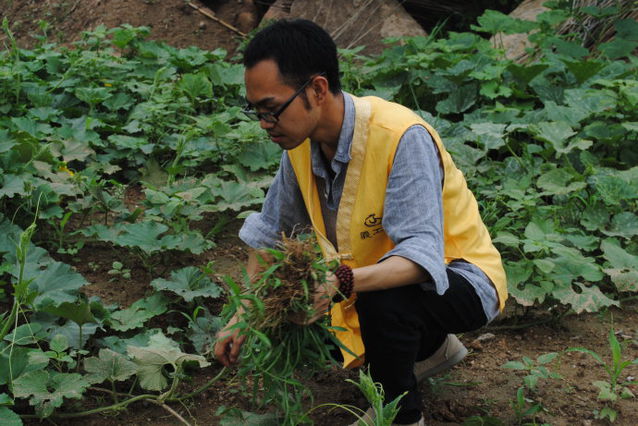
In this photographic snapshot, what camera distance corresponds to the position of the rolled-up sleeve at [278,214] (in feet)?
8.45

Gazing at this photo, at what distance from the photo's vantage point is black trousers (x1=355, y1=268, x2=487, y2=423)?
2254mm

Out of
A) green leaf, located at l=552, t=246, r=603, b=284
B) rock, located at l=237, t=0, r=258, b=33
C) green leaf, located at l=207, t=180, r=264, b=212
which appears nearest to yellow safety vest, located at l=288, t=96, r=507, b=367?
green leaf, located at l=552, t=246, r=603, b=284

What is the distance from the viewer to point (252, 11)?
694 centimetres

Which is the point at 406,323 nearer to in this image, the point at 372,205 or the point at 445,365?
the point at 372,205

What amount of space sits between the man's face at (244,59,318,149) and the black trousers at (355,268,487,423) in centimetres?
51

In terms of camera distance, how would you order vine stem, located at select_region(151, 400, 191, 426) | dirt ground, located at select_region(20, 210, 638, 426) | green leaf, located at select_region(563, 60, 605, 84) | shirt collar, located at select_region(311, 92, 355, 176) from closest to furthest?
shirt collar, located at select_region(311, 92, 355, 176), vine stem, located at select_region(151, 400, 191, 426), dirt ground, located at select_region(20, 210, 638, 426), green leaf, located at select_region(563, 60, 605, 84)

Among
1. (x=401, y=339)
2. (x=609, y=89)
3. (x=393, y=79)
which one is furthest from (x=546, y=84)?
(x=401, y=339)

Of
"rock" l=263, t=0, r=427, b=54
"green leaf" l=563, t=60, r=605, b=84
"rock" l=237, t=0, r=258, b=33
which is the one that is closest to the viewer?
"green leaf" l=563, t=60, r=605, b=84

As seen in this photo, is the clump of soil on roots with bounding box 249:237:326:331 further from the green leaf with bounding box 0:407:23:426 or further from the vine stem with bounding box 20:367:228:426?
the green leaf with bounding box 0:407:23:426

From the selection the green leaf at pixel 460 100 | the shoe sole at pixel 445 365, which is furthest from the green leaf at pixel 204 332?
the green leaf at pixel 460 100

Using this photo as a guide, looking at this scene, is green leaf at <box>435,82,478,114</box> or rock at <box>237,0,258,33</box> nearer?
green leaf at <box>435,82,478,114</box>

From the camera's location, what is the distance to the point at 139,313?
9.50 ft

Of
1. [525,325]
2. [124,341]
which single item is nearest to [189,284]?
[124,341]

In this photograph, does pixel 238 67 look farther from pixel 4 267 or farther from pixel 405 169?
pixel 405 169
